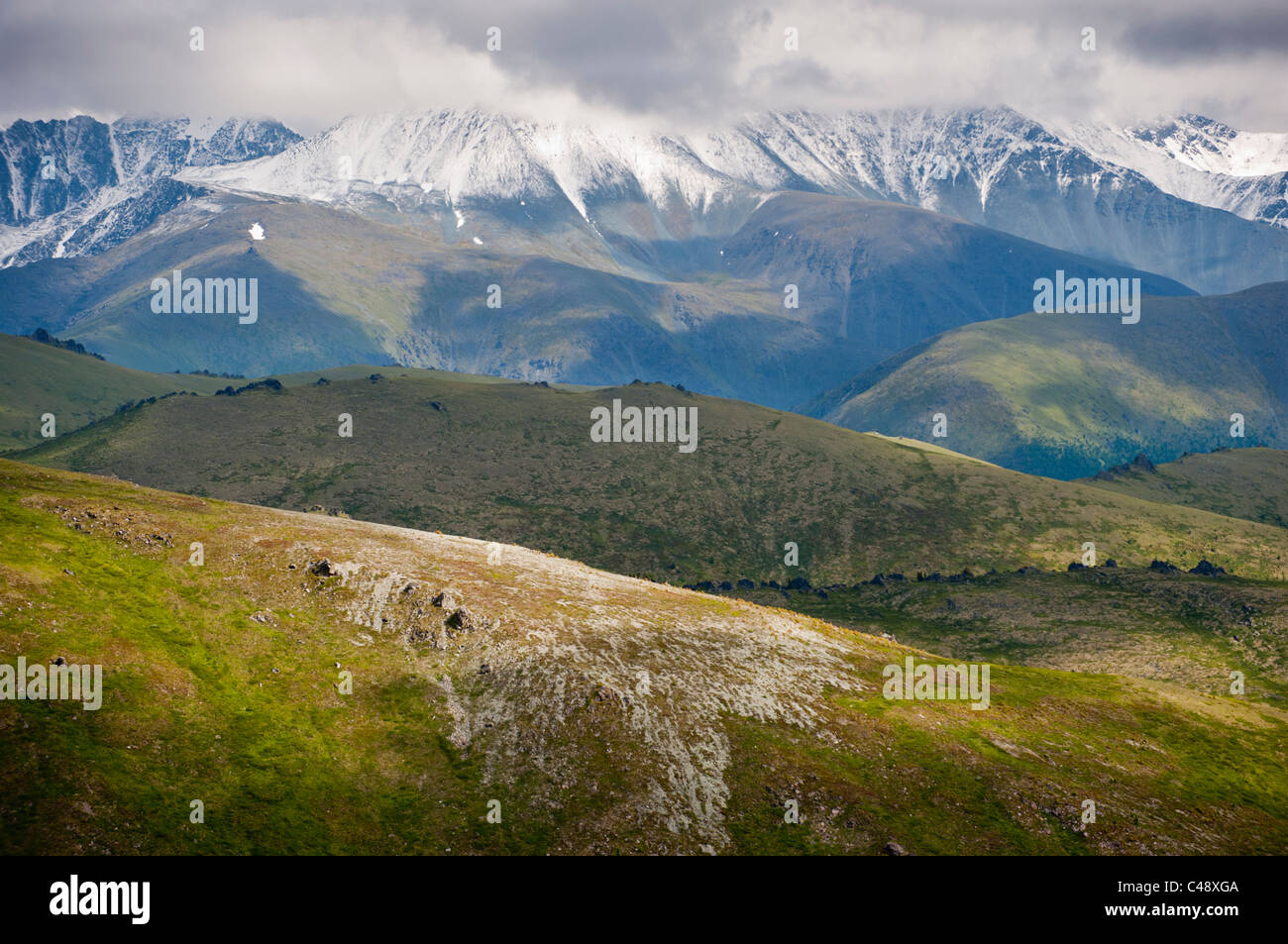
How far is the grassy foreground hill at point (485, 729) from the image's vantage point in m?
50.5

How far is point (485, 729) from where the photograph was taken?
198 ft

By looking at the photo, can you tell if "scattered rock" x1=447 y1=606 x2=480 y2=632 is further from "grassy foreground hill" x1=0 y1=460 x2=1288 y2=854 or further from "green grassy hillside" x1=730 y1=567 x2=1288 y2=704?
"green grassy hillside" x1=730 y1=567 x2=1288 y2=704

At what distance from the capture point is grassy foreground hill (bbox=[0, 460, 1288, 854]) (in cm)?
5053

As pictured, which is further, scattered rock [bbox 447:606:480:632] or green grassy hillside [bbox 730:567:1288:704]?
green grassy hillside [bbox 730:567:1288:704]

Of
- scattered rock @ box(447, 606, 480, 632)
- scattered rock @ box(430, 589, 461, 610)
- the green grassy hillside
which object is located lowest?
the green grassy hillside

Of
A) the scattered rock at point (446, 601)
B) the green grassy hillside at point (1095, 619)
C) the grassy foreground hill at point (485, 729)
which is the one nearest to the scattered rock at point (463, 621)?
the grassy foreground hill at point (485, 729)

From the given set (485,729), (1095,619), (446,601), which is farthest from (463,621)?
(1095,619)

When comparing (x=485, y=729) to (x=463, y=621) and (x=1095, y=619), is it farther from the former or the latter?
(x=1095, y=619)

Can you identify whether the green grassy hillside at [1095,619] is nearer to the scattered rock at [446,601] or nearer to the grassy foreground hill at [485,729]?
the grassy foreground hill at [485,729]

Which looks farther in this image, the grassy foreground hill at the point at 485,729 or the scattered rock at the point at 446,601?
the scattered rock at the point at 446,601

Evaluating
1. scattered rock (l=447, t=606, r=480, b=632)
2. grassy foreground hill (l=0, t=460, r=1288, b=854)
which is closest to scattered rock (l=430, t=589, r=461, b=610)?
grassy foreground hill (l=0, t=460, r=1288, b=854)
